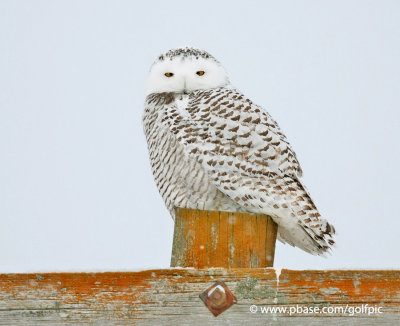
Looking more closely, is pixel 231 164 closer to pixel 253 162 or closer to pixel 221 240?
pixel 253 162

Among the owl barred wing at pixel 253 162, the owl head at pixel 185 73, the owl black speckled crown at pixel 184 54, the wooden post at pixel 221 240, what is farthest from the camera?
the owl black speckled crown at pixel 184 54

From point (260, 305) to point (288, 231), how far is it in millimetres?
2638

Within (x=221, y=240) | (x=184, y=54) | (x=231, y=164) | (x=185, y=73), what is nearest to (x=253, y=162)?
(x=231, y=164)

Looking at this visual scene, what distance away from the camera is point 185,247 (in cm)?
276

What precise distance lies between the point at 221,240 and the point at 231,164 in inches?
72.0

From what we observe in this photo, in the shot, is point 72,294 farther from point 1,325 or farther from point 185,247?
point 185,247

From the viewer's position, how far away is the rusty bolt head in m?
1.86

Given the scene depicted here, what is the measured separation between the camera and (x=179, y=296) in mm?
1896

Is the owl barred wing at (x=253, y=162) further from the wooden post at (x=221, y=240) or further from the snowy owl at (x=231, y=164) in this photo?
the wooden post at (x=221, y=240)

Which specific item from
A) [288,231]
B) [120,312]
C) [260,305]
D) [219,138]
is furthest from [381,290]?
[219,138]

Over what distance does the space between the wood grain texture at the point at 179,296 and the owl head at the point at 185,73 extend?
3.65 metres

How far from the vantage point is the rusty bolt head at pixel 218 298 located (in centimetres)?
186

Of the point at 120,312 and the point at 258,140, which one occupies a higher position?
the point at 258,140

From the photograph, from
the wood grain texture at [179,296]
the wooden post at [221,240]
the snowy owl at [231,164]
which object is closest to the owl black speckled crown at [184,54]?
the snowy owl at [231,164]
